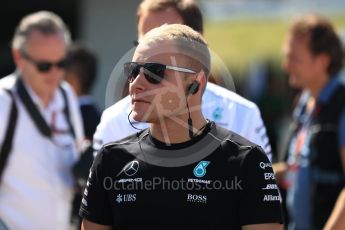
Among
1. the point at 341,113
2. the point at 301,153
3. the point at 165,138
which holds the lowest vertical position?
the point at 301,153

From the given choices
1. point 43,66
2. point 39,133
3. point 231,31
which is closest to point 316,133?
point 39,133

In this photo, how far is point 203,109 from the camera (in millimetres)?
3479

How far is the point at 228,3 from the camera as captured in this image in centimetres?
1534

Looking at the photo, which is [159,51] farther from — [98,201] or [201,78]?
[98,201]

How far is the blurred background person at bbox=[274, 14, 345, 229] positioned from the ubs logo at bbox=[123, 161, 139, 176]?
1.75 metres

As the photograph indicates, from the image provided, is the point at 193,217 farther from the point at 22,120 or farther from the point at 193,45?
the point at 22,120

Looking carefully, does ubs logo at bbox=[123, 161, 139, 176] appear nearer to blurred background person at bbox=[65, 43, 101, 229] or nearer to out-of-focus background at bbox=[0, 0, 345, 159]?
blurred background person at bbox=[65, 43, 101, 229]

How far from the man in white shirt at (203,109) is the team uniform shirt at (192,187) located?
62 centimetres

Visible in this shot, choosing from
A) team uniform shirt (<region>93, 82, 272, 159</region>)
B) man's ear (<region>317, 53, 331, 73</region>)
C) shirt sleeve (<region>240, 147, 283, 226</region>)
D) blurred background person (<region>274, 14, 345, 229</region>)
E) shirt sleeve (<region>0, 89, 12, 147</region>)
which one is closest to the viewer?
shirt sleeve (<region>240, 147, 283, 226</region>)

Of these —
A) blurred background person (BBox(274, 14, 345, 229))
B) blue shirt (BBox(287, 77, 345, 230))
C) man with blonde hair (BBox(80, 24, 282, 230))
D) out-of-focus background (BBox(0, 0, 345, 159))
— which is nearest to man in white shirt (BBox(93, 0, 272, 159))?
man with blonde hair (BBox(80, 24, 282, 230))

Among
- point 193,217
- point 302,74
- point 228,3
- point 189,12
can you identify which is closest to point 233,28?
point 228,3

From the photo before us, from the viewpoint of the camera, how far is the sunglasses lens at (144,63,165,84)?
9.18 ft

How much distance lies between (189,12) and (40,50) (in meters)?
1.71

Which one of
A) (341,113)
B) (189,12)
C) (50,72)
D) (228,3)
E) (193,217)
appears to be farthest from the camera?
(228,3)
